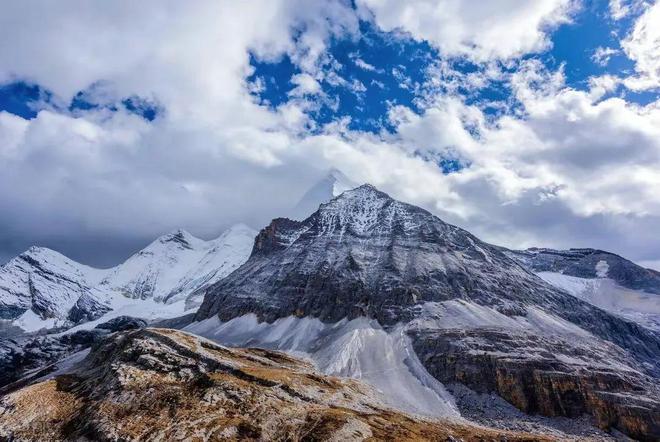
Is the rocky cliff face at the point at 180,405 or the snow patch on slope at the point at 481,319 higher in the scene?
the snow patch on slope at the point at 481,319

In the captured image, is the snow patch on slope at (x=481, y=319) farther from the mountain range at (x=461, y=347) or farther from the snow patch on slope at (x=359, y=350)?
the snow patch on slope at (x=359, y=350)

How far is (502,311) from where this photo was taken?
164625 millimetres

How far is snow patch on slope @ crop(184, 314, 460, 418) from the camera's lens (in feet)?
361

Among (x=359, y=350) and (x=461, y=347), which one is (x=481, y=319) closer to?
(x=461, y=347)

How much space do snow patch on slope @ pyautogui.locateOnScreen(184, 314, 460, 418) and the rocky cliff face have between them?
36.2m

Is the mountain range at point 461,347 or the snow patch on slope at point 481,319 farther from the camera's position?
the snow patch on slope at point 481,319

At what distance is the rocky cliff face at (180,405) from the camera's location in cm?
5253

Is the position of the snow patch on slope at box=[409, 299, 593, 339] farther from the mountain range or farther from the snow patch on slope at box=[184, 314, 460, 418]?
the snow patch on slope at box=[184, 314, 460, 418]

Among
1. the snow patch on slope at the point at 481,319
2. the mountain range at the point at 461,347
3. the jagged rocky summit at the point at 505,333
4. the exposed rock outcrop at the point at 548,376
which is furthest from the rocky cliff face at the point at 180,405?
the snow patch on slope at the point at 481,319

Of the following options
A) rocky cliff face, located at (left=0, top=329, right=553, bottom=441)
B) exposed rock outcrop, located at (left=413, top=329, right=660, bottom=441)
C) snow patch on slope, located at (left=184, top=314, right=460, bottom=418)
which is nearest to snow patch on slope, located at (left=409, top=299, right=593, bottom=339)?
exposed rock outcrop, located at (left=413, top=329, right=660, bottom=441)

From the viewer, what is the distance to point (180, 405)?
184 ft

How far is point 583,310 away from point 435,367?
86.6 m

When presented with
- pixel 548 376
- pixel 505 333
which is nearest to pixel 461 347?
pixel 505 333

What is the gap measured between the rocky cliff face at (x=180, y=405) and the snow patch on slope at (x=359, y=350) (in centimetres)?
3617
